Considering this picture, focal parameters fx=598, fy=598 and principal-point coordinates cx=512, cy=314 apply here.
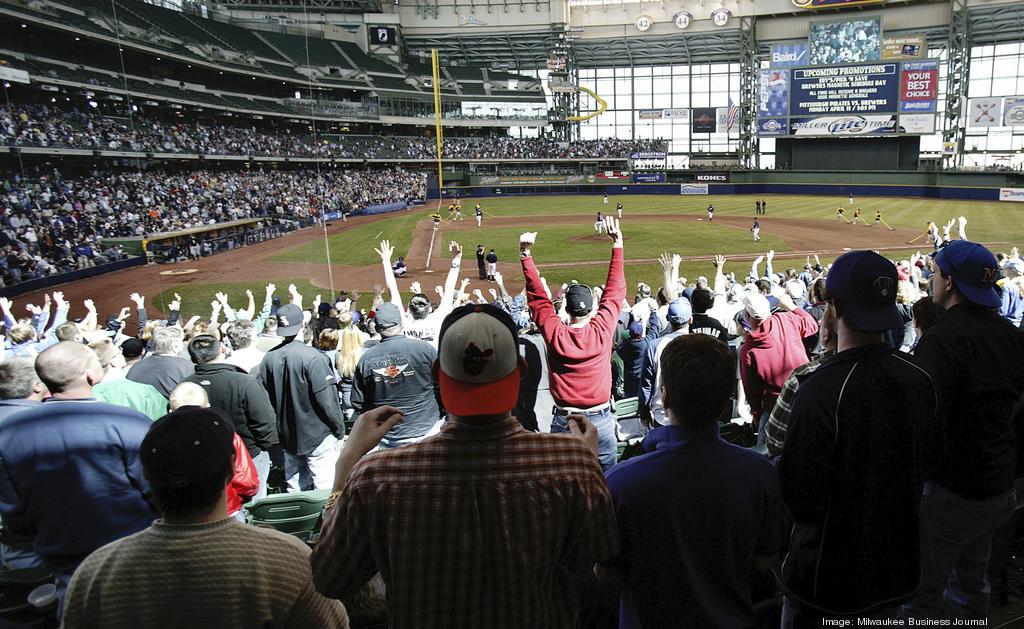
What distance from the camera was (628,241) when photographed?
95.4 ft

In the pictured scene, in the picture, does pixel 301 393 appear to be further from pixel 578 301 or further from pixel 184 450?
pixel 184 450

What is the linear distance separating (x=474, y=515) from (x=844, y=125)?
6286 cm

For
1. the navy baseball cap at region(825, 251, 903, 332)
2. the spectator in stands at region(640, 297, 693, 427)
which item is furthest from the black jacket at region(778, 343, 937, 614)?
the spectator in stands at region(640, 297, 693, 427)

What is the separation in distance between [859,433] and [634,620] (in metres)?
1.16

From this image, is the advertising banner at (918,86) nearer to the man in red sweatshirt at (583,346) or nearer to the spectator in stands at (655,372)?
the spectator in stands at (655,372)

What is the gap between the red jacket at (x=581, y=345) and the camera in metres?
4.50

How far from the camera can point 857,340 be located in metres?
2.54

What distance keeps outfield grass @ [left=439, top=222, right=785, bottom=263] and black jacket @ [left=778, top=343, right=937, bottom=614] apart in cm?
2207

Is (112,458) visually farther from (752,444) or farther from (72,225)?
(72,225)

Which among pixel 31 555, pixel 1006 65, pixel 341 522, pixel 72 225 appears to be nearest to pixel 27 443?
pixel 31 555

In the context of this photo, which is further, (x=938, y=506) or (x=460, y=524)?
(x=938, y=506)

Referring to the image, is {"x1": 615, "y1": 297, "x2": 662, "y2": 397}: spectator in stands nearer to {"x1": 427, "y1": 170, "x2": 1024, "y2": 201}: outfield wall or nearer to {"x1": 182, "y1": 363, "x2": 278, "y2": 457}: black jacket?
{"x1": 182, "y1": 363, "x2": 278, "y2": 457}: black jacket

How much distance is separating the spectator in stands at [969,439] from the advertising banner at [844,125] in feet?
197

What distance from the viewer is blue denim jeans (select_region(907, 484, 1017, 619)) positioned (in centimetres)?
309
